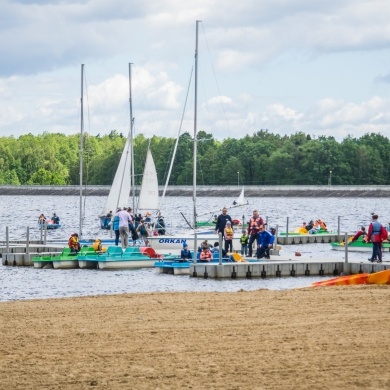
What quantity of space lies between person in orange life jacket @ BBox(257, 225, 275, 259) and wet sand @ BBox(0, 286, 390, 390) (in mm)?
15061

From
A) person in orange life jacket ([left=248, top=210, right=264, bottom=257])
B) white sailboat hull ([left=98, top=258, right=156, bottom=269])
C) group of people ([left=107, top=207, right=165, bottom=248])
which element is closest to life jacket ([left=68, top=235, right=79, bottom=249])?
group of people ([left=107, top=207, right=165, bottom=248])

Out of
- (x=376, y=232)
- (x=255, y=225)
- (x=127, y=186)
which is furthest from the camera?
(x=127, y=186)

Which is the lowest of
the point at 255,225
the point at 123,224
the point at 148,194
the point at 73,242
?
the point at 73,242

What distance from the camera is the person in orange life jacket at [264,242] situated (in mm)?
37609

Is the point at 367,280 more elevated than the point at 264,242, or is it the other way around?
the point at 264,242

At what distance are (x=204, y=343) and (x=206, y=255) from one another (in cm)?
2096

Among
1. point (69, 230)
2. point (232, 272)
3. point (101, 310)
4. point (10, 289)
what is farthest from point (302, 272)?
point (69, 230)

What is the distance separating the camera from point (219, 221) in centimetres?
3888

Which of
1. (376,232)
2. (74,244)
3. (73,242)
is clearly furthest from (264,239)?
(74,244)

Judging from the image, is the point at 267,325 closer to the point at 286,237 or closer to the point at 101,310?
the point at 101,310

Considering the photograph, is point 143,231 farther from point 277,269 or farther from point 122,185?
point 277,269

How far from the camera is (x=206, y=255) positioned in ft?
123

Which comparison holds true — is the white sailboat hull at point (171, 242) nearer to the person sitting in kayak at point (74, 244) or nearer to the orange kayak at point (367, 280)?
the person sitting in kayak at point (74, 244)

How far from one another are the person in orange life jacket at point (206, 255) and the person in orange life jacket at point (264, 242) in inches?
→ 73.0
